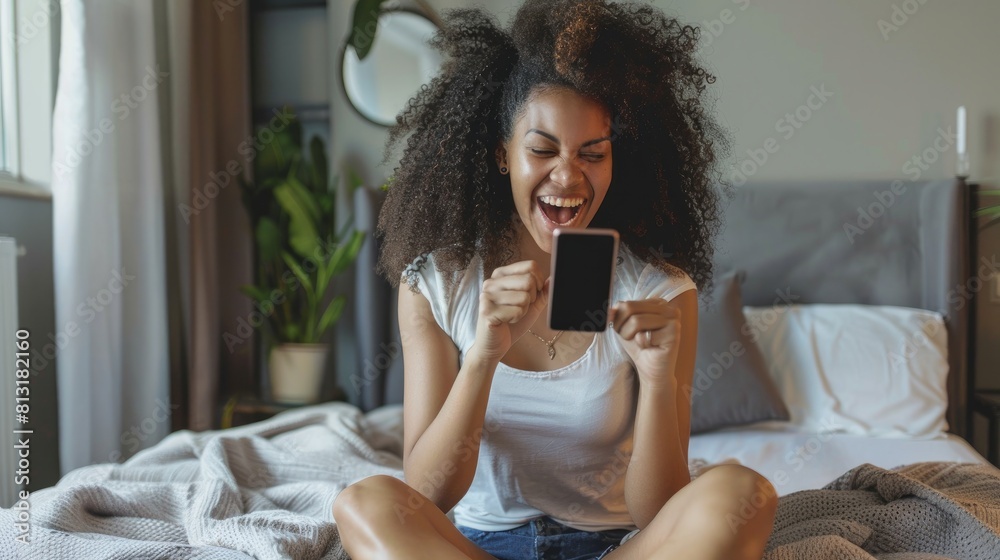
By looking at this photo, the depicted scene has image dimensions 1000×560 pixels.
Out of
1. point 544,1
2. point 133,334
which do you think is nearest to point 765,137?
point 544,1

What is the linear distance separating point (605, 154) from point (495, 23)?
0.34 metres

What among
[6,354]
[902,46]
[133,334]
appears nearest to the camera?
[6,354]

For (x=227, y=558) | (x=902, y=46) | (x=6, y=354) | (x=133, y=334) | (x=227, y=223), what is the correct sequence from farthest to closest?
1. (x=227, y=223)
2. (x=902, y=46)
3. (x=133, y=334)
4. (x=6, y=354)
5. (x=227, y=558)

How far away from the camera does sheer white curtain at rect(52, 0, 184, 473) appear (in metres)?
1.83

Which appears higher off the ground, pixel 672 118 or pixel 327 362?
pixel 672 118

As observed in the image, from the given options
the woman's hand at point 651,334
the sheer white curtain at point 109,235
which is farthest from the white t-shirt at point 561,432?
the sheer white curtain at point 109,235

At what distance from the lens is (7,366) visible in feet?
5.26

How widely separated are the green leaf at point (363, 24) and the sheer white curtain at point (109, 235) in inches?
21.0

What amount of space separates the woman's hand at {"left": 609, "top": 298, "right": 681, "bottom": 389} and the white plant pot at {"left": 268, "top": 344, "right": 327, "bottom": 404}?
1567mm

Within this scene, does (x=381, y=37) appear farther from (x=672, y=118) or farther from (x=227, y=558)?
(x=227, y=558)

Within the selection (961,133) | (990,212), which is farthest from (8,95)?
(990,212)

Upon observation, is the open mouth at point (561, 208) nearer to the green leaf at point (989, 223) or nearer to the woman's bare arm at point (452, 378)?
the woman's bare arm at point (452, 378)

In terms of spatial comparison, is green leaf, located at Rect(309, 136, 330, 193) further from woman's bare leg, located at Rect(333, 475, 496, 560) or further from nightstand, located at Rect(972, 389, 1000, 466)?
nightstand, located at Rect(972, 389, 1000, 466)

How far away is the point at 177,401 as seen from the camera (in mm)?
2330
